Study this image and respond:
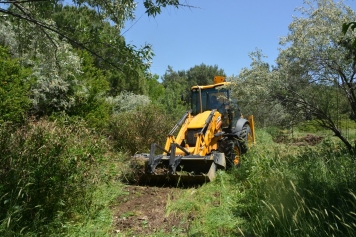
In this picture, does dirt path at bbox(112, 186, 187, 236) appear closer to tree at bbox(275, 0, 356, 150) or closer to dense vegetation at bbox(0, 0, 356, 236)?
dense vegetation at bbox(0, 0, 356, 236)

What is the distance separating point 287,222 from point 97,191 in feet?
12.7

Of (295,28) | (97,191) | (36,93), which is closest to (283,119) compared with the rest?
(295,28)

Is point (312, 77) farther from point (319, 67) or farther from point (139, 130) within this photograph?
point (139, 130)

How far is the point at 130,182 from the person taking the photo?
8.90 meters

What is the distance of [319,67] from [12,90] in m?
7.80

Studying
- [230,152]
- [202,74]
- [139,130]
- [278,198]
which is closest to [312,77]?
[230,152]

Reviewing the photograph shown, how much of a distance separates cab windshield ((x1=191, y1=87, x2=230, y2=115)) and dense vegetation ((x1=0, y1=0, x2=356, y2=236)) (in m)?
0.80

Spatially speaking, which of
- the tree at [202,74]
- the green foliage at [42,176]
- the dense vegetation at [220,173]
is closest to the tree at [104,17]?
the dense vegetation at [220,173]

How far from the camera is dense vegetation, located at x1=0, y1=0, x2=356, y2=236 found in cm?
464

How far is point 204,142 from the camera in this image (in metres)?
9.35

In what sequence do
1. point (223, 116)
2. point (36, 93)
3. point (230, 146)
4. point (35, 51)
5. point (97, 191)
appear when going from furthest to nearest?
point (36, 93)
point (223, 116)
point (230, 146)
point (97, 191)
point (35, 51)

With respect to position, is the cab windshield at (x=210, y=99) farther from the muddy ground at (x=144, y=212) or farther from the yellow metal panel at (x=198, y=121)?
the muddy ground at (x=144, y=212)

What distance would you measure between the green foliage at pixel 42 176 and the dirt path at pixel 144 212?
0.84 meters

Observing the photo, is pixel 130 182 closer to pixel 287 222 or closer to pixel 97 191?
pixel 97 191
